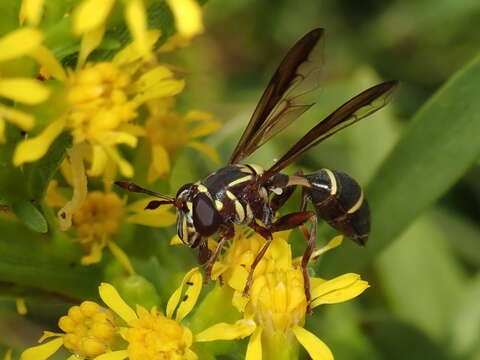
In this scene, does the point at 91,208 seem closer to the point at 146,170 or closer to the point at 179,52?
the point at 146,170

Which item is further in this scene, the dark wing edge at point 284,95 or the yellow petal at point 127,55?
the dark wing edge at point 284,95

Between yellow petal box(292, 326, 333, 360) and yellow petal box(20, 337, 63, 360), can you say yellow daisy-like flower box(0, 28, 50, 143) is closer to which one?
yellow petal box(20, 337, 63, 360)

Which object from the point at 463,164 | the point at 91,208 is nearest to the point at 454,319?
the point at 463,164

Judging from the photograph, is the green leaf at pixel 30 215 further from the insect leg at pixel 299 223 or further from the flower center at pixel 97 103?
the insect leg at pixel 299 223

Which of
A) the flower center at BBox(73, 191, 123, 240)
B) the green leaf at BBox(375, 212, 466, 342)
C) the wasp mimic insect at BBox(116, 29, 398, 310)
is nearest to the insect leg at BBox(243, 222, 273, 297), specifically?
the wasp mimic insect at BBox(116, 29, 398, 310)

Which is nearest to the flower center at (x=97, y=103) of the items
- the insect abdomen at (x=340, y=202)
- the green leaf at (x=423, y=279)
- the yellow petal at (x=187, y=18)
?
the yellow petal at (x=187, y=18)

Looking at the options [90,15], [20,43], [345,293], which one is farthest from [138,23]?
[345,293]

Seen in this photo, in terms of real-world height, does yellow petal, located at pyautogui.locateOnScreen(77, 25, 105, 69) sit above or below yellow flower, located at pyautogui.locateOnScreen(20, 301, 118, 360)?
above
